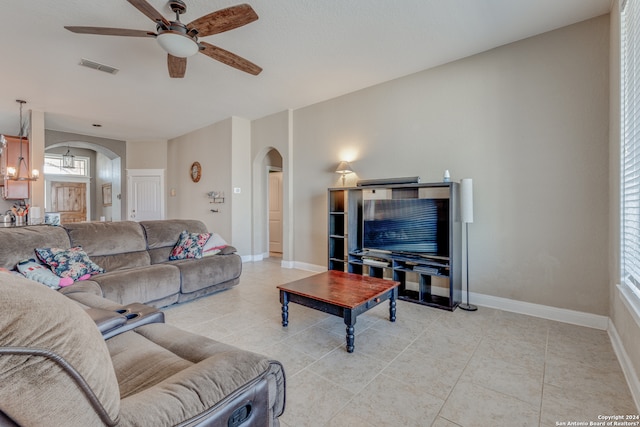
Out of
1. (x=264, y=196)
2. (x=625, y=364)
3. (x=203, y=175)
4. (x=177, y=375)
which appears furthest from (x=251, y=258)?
(x=625, y=364)

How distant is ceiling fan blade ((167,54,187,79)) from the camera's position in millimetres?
2735

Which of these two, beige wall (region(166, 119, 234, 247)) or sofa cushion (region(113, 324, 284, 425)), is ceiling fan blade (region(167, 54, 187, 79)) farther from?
beige wall (region(166, 119, 234, 247))

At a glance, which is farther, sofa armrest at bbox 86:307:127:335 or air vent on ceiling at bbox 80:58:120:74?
air vent on ceiling at bbox 80:58:120:74

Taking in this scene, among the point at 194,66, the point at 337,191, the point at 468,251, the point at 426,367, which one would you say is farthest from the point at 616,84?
the point at 194,66

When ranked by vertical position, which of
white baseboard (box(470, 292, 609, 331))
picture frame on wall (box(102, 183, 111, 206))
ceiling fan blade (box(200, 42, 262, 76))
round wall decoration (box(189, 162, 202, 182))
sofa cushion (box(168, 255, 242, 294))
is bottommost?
white baseboard (box(470, 292, 609, 331))

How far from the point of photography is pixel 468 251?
11.1 ft

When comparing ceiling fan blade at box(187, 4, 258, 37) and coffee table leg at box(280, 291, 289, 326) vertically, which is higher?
ceiling fan blade at box(187, 4, 258, 37)

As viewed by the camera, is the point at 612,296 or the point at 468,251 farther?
the point at 468,251

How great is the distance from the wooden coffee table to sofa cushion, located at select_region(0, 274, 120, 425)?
1.76m

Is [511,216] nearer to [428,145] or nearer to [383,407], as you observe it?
[428,145]

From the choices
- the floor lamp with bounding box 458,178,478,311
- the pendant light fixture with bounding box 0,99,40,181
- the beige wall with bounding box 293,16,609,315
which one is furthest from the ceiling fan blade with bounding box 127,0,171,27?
the pendant light fixture with bounding box 0,99,40,181

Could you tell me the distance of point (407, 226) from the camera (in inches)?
139

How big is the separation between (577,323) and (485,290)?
786mm

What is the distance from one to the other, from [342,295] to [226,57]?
2.38 m
